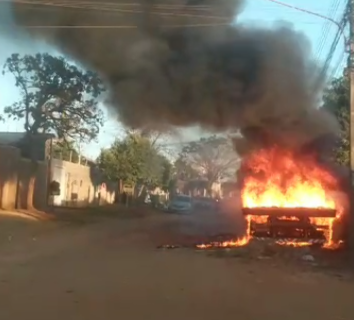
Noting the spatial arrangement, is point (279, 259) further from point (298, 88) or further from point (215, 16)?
point (215, 16)

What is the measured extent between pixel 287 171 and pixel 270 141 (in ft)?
3.25

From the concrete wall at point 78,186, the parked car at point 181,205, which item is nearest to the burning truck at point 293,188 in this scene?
the concrete wall at point 78,186

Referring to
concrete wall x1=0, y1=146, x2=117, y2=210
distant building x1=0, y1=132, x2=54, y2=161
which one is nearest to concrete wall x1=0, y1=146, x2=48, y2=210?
concrete wall x1=0, y1=146, x2=117, y2=210

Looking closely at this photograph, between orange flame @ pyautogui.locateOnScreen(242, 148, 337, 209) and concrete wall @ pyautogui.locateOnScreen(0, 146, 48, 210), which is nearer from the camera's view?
orange flame @ pyautogui.locateOnScreen(242, 148, 337, 209)

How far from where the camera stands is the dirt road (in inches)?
277

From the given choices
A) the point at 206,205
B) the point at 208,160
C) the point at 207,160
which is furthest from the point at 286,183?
the point at 207,160

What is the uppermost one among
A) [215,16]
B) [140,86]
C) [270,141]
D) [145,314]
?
[215,16]

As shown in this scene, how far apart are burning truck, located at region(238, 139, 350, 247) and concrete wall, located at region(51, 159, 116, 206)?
22743 mm

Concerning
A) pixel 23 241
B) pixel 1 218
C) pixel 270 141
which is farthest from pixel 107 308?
pixel 1 218

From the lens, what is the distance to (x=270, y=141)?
1833 cm

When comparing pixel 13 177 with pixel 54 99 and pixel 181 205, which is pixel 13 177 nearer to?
pixel 54 99

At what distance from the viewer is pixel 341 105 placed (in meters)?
24.2

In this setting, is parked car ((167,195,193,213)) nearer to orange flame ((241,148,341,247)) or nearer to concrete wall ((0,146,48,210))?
concrete wall ((0,146,48,210))

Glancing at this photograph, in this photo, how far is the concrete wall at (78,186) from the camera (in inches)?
1646
